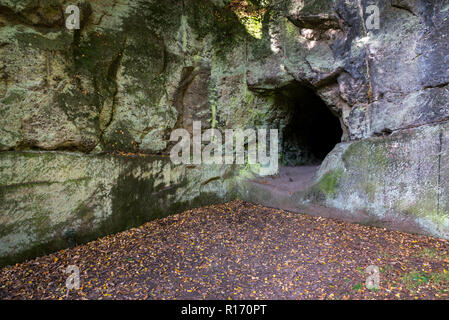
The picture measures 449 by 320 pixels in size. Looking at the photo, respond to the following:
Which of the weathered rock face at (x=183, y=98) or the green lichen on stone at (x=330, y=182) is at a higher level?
the weathered rock face at (x=183, y=98)

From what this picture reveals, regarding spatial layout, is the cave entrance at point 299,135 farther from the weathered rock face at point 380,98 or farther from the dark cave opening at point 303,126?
the weathered rock face at point 380,98

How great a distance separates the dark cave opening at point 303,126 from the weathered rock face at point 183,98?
0.70m

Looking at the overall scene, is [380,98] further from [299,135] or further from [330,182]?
[299,135]

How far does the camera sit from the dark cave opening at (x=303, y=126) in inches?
235

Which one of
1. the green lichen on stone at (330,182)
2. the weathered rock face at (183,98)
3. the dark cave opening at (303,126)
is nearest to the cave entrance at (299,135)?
the dark cave opening at (303,126)

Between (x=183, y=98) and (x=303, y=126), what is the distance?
418 centimetres

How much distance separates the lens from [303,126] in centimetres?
739

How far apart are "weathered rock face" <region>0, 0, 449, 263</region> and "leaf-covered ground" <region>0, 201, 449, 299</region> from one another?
0.38 metres

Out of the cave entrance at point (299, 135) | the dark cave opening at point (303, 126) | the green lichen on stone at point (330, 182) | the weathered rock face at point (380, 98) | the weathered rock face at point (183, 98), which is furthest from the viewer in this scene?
the dark cave opening at point (303, 126)

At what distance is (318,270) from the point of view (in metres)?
2.75

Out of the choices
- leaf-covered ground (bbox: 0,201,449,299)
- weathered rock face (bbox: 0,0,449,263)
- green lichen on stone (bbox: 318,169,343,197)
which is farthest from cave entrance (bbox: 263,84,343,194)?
leaf-covered ground (bbox: 0,201,449,299)

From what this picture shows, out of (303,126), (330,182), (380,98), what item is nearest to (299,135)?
(303,126)

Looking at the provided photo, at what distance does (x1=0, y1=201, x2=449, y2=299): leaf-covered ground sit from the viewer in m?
2.40

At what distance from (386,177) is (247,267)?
262cm
